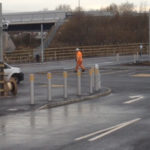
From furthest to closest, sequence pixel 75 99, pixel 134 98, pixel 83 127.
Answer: pixel 134 98
pixel 75 99
pixel 83 127

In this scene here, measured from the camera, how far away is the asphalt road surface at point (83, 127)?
10344 mm

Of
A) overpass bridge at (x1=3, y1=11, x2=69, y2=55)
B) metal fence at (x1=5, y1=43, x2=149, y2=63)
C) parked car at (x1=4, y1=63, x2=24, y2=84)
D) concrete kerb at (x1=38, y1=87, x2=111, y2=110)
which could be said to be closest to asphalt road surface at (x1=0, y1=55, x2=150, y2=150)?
concrete kerb at (x1=38, y1=87, x2=111, y2=110)

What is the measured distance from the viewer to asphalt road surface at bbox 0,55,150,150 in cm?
1034

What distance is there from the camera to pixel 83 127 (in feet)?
41.3

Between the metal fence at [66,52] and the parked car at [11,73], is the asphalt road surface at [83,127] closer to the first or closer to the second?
the parked car at [11,73]

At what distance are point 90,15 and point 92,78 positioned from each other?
65.5 meters

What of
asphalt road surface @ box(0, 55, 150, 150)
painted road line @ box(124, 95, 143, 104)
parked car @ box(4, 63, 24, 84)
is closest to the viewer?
asphalt road surface @ box(0, 55, 150, 150)

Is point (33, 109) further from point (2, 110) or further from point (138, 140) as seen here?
point (138, 140)

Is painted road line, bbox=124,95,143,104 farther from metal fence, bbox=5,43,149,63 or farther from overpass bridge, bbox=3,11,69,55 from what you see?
overpass bridge, bbox=3,11,69,55

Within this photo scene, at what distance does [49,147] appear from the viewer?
10.1 m

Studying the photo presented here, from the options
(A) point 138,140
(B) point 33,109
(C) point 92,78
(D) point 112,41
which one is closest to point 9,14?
(D) point 112,41

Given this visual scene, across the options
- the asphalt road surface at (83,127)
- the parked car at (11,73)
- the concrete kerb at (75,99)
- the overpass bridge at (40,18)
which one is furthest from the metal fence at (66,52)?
the asphalt road surface at (83,127)

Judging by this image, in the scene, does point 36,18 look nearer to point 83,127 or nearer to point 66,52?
point 66,52

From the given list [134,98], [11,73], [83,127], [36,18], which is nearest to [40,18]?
[36,18]
